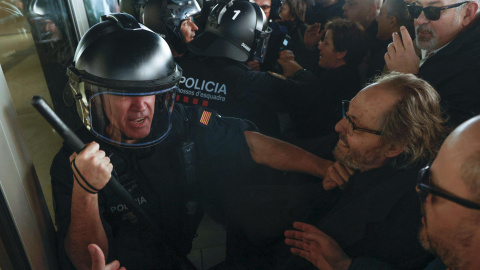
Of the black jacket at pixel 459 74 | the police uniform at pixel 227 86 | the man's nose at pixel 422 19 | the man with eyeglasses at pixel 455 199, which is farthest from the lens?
the police uniform at pixel 227 86

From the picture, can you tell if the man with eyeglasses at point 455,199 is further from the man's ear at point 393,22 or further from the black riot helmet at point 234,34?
the man's ear at point 393,22

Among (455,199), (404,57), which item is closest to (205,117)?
(455,199)

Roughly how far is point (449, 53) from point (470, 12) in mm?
285

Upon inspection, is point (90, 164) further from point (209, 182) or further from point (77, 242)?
point (209, 182)

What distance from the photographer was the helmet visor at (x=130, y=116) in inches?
55.1

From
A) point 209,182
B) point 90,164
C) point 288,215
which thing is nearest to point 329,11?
point 209,182

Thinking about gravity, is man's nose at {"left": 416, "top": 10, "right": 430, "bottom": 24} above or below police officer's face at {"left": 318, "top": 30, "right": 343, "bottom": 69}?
above

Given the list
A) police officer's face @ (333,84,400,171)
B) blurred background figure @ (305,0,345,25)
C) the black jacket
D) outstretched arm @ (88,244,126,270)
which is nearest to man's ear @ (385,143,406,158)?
police officer's face @ (333,84,400,171)

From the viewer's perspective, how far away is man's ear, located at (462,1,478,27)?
2.07 metres

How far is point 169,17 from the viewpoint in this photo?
3.16m

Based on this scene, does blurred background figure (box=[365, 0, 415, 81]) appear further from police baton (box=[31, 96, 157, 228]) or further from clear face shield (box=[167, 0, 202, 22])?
police baton (box=[31, 96, 157, 228])

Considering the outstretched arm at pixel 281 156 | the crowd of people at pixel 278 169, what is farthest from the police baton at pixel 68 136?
the outstretched arm at pixel 281 156

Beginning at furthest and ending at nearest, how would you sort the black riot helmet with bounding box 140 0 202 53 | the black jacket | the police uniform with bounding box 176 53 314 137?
the black riot helmet with bounding box 140 0 202 53 < the police uniform with bounding box 176 53 314 137 < the black jacket

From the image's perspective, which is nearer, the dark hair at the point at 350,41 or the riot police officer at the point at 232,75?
the riot police officer at the point at 232,75
